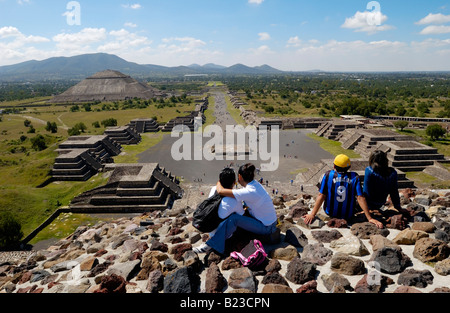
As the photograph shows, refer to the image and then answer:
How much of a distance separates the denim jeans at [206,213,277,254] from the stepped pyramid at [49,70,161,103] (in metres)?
118

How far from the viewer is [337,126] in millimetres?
47781

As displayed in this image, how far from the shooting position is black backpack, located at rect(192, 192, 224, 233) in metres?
5.61

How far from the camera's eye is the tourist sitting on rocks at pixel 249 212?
17.8 feet

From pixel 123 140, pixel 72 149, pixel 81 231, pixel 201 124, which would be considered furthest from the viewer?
pixel 201 124

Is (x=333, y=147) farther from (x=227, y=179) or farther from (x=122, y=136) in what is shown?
(x=227, y=179)

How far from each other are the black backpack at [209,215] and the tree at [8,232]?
56.9 feet

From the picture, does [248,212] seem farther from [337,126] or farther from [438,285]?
[337,126]

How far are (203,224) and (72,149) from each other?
Answer: 35762mm

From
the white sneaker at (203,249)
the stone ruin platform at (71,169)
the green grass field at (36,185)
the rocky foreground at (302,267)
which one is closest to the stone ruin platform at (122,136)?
the green grass field at (36,185)

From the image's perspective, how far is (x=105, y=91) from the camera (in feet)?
395

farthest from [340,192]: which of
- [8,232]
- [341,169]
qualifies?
[8,232]

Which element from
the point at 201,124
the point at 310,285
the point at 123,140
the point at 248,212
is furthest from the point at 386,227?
the point at 201,124

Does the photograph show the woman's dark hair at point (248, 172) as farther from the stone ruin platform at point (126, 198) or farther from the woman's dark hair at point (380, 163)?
the stone ruin platform at point (126, 198)

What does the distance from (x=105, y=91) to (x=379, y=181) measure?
131 m
